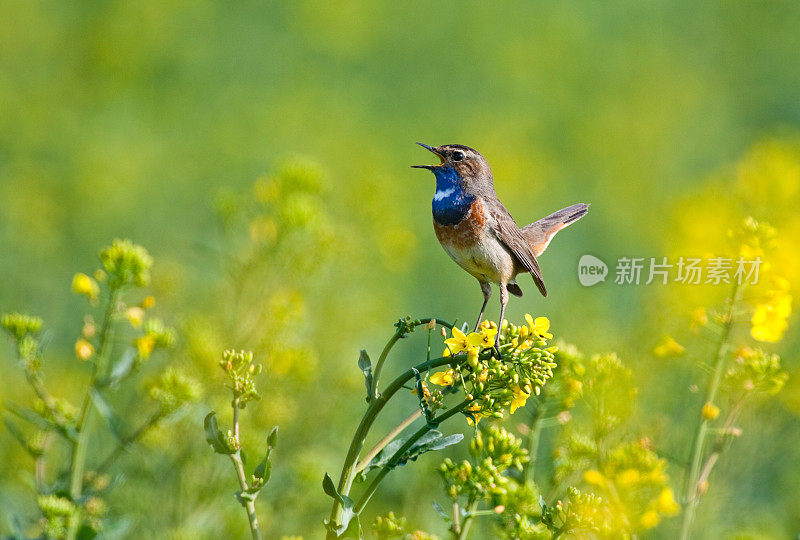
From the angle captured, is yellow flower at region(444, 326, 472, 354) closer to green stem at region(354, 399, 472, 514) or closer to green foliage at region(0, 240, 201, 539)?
green stem at region(354, 399, 472, 514)

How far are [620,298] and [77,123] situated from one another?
18.0ft

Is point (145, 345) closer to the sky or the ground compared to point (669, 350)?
closer to the ground

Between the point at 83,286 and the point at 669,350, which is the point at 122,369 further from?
the point at 669,350

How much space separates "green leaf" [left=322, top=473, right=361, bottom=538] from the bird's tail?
1858mm

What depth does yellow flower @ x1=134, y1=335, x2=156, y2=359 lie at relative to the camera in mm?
2906

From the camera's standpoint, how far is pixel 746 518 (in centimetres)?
404

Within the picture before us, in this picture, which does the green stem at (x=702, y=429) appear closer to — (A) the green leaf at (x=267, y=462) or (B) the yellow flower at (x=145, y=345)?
(A) the green leaf at (x=267, y=462)

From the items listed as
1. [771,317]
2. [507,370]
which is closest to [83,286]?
[507,370]

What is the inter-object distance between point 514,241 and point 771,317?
0.88 m

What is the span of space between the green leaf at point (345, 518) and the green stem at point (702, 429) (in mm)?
1014

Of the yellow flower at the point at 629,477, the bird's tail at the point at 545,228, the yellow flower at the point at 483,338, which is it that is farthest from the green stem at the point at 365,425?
the bird's tail at the point at 545,228

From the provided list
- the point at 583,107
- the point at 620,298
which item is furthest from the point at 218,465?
the point at 583,107

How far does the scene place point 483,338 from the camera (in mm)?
2254

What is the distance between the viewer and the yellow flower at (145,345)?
291 centimetres
